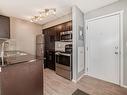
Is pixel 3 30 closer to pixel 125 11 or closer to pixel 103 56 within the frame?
pixel 103 56

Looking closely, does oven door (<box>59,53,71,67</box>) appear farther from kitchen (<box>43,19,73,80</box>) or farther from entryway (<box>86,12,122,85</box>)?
entryway (<box>86,12,122,85</box>)

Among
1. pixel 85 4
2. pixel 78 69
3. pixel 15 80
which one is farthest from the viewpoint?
pixel 78 69

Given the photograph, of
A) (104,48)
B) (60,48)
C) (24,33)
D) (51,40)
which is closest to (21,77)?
(104,48)

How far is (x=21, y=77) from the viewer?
4.44ft

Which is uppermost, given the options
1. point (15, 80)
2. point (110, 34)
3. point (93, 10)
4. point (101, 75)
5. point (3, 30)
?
point (93, 10)

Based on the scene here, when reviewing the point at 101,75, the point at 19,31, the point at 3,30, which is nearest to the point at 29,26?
the point at 19,31

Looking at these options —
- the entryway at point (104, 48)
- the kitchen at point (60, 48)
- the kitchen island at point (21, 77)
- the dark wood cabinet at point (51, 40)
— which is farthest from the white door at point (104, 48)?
the kitchen island at point (21, 77)

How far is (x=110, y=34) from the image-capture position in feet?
8.63

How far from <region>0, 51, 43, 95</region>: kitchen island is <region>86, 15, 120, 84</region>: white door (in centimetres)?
207

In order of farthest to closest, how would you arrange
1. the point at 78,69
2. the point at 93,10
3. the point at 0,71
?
the point at 93,10 < the point at 78,69 < the point at 0,71

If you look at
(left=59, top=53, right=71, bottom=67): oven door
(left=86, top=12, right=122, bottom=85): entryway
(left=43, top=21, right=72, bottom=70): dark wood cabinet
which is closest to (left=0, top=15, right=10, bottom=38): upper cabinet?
(left=43, top=21, right=72, bottom=70): dark wood cabinet

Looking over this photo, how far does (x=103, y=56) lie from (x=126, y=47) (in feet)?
2.27

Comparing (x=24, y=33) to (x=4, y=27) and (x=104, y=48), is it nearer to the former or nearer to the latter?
(x=4, y=27)

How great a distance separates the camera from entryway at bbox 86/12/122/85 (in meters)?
2.48
